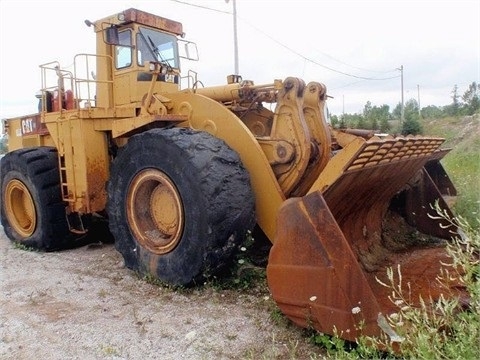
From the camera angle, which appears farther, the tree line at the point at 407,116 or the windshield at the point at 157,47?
the tree line at the point at 407,116

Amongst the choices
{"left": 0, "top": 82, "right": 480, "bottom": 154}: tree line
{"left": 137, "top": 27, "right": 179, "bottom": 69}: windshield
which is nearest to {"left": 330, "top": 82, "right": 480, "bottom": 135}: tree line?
{"left": 0, "top": 82, "right": 480, "bottom": 154}: tree line

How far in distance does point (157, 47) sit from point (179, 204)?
2892 mm

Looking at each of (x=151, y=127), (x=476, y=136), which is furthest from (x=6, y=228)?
(x=476, y=136)

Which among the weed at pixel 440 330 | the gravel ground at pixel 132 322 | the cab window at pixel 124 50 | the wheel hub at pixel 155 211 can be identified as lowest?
the gravel ground at pixel 132 322

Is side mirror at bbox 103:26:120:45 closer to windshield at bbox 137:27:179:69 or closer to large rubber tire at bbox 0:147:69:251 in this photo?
windshield at bbox 137:27:179:69

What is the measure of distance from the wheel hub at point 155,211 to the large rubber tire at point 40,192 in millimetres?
1901

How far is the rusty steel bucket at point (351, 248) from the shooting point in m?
2.87

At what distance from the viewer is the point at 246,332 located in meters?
3.37

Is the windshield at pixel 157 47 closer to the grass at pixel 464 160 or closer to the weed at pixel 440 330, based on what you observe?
the grass at pixel 464 160

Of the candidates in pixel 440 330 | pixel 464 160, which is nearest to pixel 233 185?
pixel 440 330

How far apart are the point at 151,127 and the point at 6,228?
10.7ft

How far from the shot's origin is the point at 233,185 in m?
3.96

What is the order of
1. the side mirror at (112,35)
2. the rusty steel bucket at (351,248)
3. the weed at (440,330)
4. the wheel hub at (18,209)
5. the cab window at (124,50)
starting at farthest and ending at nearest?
the wheel hub at (18,209), the cab window at (124,50), the side mirror at (112,35), the rusty steel bucket at (351,248), the weed at (440,330)

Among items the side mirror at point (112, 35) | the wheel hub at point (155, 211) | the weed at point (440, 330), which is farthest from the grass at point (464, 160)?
the side mirror at point (112, 35)
